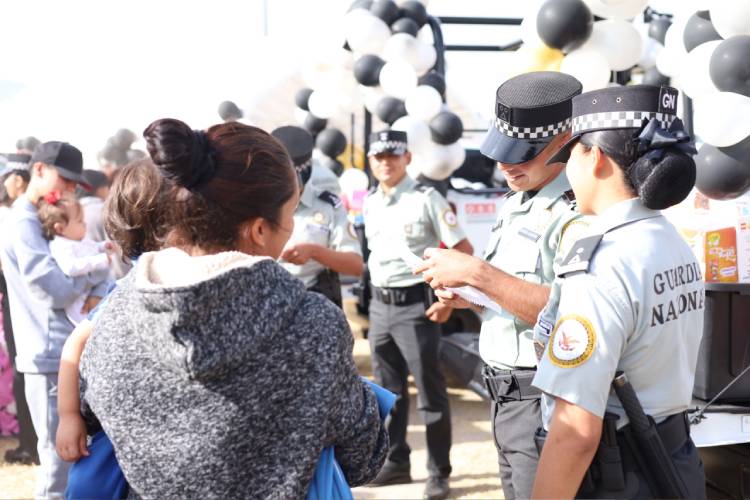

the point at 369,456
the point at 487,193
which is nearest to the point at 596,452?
the point at 369,456

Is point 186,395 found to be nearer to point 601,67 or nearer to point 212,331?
point 212,331

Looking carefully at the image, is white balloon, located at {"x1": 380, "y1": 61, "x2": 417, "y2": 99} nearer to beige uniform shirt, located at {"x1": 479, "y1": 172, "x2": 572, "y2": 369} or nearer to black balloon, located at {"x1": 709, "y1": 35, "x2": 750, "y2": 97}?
black balloon, located at {"x1": 709, "y1": 35, "x2": 750, "y2": 97}

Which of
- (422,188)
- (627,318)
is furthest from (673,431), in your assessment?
(422,188)

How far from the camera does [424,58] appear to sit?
6.05 m

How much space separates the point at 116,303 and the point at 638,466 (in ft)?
3.77

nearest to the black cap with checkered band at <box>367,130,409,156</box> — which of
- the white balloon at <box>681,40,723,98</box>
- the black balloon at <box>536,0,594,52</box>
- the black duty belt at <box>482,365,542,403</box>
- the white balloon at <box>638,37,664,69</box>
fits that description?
the black balloon at <box>536,0,594,52</box>

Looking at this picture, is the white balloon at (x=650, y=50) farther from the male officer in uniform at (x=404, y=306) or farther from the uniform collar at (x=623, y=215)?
the uniform collar at (x=623, y=215)

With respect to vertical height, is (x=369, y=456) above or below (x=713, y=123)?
below

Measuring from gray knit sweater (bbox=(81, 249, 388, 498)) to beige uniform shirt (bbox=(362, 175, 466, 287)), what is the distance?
2.87 meters

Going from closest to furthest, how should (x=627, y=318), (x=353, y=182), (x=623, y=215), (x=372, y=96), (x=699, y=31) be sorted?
(x=627, y=318) < (x=623, y=215) < (x=699, y=31) < (x=372, y=96) < (x=353, y=182)

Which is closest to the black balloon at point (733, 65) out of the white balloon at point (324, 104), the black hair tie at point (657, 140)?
the black hair tie at point (657, 140)

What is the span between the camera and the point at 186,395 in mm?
1284

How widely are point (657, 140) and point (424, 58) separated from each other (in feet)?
15.5

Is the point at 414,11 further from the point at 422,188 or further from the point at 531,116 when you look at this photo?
the point at 531,116
